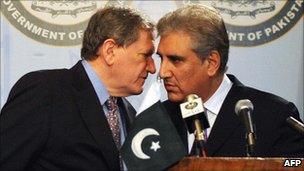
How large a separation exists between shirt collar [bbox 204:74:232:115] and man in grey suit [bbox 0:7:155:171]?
30 cm

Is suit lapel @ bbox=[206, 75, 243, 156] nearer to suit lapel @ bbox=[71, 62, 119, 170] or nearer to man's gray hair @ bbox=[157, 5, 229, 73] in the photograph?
man's gray hair @ bbox=[157, 5, 229, 73]

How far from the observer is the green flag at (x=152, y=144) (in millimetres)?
1587

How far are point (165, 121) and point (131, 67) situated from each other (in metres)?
0.62

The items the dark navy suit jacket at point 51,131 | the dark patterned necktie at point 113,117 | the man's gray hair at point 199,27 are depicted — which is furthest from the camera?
the man's gray hair at point 199,27

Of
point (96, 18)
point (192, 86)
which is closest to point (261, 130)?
point (192, 86)

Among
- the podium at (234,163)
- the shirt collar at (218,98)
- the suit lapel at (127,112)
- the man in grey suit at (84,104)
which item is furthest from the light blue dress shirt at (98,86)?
the podium at (234,163)

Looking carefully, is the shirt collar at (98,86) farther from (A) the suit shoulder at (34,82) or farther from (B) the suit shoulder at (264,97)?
(B) the suit shoulder at (264,97)

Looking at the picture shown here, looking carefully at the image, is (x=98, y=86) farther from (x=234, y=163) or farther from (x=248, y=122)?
(x=234, y=163)

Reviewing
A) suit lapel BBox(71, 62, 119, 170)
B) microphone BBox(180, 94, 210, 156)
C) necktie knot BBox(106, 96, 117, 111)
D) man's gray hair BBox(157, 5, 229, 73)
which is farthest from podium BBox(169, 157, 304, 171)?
man's gray hair BBox(157, 5, 229, 73)

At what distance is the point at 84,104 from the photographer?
2068 mm

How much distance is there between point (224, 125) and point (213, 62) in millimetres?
276

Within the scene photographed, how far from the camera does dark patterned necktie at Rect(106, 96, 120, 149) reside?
2.15 meters

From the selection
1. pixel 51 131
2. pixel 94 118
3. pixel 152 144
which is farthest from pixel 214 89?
pixel 152 144

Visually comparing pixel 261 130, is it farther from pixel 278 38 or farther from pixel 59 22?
pixel 59 22
